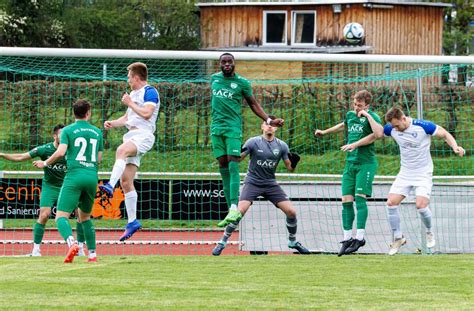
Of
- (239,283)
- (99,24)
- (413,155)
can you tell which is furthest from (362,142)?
(99,24)

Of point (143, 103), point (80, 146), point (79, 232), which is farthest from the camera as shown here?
point (79, 232)

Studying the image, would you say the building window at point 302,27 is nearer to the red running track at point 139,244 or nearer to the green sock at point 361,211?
the red running track at point 139,244

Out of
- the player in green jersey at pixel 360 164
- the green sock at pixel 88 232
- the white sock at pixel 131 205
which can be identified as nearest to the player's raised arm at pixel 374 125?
the player in green jersey at pixel 360 164

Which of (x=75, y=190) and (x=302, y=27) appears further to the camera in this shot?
(x=302, y=27)

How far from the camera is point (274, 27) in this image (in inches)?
1858

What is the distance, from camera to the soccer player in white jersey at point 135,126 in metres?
14.5

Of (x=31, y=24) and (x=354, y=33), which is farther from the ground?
(x=354, y=33)

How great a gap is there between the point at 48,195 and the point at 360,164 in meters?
4.95

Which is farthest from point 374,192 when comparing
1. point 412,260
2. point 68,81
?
point 68,81

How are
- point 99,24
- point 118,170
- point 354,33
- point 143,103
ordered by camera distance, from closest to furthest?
point 118,170 < point 143,103 < point 99,24 < point 354,33

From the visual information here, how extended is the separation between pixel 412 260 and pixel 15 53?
684 centimetres

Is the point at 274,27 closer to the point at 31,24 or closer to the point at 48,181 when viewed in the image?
the point at 31,24

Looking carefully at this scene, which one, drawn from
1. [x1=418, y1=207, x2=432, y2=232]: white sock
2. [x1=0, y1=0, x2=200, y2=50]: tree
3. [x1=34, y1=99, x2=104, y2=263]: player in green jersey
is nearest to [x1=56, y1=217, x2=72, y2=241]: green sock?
[x1=34, y1=99, x2=104, y2=263]: player in green jersey

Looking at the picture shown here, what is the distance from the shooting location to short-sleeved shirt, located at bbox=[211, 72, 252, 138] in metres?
15.2
